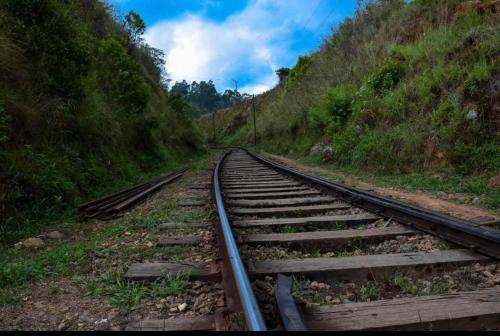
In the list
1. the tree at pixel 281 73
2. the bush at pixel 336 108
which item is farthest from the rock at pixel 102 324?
the tree at pixel 281 73

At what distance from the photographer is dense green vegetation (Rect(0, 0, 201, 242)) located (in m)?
4.80

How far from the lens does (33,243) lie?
3.89m

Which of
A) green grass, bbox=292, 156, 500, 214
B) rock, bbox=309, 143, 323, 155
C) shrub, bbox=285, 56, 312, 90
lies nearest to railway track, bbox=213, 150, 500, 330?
green grass, bbox=292, 156, 500, 214

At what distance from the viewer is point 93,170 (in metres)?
6.96

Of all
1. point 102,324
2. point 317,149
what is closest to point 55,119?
point 102,324

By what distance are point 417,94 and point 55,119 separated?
311 inches

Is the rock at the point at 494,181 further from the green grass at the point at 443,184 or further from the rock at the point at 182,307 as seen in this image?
the rock at the point at 182,307

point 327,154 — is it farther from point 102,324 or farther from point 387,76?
point 102,324

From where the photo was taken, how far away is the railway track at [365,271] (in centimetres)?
185

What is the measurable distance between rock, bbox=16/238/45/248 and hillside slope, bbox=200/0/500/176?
646 centimetres

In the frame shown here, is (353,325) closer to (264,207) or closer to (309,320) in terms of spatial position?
(309,320)

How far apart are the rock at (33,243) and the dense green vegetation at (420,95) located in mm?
6270

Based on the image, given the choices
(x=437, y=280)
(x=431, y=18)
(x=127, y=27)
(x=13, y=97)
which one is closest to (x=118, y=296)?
(x=437, y=280)

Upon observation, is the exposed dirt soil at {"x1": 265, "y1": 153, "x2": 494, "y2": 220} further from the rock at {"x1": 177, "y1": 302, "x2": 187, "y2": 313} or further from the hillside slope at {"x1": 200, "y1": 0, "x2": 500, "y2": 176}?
the rock at {"x1": 177, "y1": 302, "x2": 187, "y2": 313}
